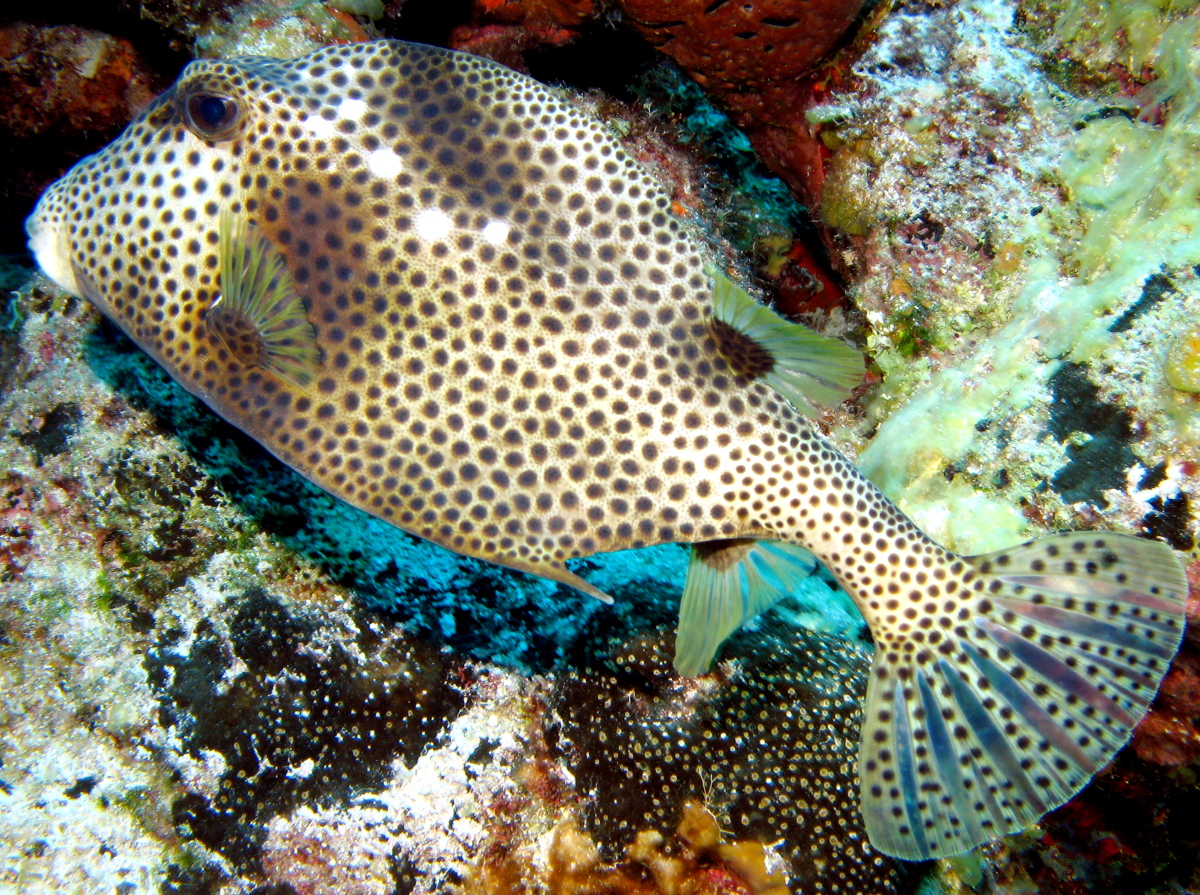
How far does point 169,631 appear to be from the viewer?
2.92 m

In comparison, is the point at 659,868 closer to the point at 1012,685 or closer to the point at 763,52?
the point at 1012,685

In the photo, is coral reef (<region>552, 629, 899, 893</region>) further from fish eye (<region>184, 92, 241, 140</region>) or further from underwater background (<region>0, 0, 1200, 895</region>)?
fish eye (<region>184, 92, 241, 140</region>)

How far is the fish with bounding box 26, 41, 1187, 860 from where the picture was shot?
214 cm

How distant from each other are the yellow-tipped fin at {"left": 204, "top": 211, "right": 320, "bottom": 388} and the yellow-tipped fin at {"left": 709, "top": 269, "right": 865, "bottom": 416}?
1.43m

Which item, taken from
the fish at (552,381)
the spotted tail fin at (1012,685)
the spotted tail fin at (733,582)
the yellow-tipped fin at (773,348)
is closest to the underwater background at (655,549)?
the spotted tail fin at (1012,685)

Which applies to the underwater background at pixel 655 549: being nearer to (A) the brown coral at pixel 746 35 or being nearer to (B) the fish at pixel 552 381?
(A) the brown coral at pixel 746 35

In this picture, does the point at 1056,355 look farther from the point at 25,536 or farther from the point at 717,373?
the point at 25,536

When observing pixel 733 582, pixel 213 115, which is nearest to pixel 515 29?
pixel 213 115

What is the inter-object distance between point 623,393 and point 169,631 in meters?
2.47

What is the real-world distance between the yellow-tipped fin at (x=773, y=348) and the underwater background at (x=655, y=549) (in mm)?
1145

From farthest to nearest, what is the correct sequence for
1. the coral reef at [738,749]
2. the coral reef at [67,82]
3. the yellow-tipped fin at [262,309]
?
1. the coral reef at [67,82]
2. the coral reef at [738,749]
3. the yellow-tipped fin at [262,309]

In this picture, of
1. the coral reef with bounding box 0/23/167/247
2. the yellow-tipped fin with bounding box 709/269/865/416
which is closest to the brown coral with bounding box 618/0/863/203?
the yellow-tipped fin with bounding box 709/269/865/416

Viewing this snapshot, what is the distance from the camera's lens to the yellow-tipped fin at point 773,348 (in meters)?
2.14

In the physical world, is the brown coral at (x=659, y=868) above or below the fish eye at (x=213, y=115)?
below
